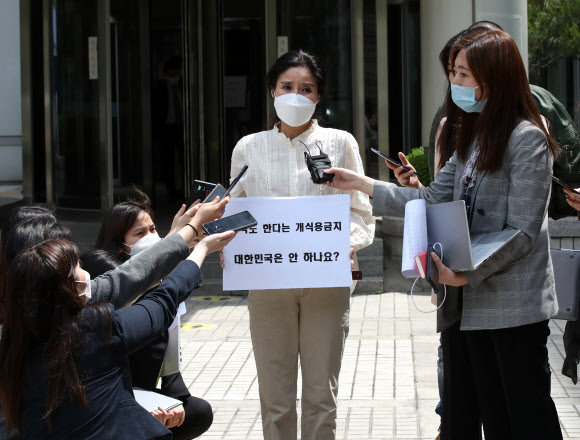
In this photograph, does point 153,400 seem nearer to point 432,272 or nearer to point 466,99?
point 432,272

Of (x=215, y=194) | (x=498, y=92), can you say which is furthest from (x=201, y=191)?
(x=498, y=92)

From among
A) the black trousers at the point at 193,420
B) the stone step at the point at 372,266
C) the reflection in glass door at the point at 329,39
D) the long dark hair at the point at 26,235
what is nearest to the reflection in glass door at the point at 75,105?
the reflection in glass door at the point at 329,39

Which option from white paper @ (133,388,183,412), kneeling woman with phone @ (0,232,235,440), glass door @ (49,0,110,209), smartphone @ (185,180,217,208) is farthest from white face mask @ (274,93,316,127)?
glass door @ (49,0,110,209)

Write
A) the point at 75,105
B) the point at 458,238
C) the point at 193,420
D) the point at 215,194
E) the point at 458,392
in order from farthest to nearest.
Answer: the point at 75,105, the point at 193,420, the point at 215,194, the point at 458,392, the point at 458,238

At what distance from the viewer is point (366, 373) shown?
612cm

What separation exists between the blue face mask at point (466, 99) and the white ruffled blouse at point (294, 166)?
31.4 inches

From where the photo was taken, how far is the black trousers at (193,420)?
4.06 metres

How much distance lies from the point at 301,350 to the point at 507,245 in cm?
128

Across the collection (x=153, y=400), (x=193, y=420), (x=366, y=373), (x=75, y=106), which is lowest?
A: (x=366, y=373)

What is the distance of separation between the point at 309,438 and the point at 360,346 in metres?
2.97

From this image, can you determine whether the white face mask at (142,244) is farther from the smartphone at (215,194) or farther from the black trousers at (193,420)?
the black trousers at (193,420)

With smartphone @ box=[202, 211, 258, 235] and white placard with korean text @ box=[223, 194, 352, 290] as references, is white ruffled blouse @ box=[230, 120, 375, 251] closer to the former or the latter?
white placard with korean text @ box=[223, 194, 352, 290]

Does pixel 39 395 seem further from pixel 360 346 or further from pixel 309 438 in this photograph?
pixel 360 346

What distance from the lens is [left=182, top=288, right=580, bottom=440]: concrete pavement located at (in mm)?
5055
